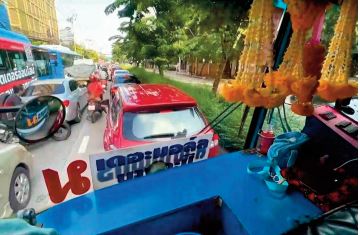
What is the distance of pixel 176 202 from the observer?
1657mm

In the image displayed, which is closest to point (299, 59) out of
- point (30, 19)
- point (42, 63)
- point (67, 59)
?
point (42, 63)

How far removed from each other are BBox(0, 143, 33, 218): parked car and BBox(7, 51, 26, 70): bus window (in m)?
9.28

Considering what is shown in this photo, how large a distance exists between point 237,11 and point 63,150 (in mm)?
4891

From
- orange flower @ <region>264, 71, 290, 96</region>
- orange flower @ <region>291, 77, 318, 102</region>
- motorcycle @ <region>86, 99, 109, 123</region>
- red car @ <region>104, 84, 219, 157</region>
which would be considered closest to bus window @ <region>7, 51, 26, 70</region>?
motorcycle @ <region>86, 99, 109, 123</region>

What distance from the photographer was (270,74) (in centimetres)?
110

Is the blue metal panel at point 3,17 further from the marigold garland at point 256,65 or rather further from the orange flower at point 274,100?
the orange flower at point 274,100

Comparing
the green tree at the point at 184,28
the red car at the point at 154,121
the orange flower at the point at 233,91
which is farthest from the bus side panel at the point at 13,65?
the orange flower at the point at 233,91

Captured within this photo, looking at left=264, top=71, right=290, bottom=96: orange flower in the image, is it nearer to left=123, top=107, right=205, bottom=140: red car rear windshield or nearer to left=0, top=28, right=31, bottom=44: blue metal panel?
left=123, top=107, right=205, bottom=140: red car rear windshield

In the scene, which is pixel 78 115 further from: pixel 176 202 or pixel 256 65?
pixel 256 65

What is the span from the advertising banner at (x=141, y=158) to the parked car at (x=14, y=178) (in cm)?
159

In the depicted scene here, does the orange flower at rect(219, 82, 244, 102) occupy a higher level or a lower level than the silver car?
higher

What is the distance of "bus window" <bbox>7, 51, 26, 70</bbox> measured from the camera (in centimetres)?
1025

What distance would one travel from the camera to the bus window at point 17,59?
10245 mm

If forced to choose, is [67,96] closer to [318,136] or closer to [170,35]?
[170,35]
